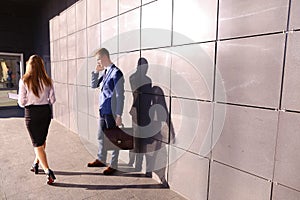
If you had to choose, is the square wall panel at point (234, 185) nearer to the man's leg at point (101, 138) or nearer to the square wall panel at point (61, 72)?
the man's leg at point (101, 138)

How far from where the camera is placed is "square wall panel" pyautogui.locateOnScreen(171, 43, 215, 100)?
1994 mm

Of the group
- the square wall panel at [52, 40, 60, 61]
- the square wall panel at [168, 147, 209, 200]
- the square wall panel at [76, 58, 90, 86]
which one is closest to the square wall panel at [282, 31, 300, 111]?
the square wall panel at [168, 147, 209, 200]

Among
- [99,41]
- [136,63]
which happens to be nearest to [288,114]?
[136,63]

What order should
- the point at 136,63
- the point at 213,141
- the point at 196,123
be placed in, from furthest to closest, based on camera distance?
the point at 136,63
the point at 196,123
the point at 213,141

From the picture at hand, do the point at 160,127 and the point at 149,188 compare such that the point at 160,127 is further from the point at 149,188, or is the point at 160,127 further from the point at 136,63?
the point at 136,63

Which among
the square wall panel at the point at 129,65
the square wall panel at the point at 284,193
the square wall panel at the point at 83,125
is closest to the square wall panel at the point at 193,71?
the square wall panel at the point at 129,65

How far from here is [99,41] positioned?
12.5 feet

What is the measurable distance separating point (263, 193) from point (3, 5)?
369 inches

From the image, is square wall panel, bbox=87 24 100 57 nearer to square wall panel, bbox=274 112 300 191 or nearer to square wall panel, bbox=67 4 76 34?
square wall panel, bbox=67 4 76 34

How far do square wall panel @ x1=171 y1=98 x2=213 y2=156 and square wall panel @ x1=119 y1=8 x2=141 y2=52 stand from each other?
1092 mm

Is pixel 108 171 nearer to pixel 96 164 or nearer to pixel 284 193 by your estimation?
pixel 96 164

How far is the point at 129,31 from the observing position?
3.05 m

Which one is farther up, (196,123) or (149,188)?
(196,123)

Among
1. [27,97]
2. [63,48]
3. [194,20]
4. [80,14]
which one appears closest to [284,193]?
[194,20]
